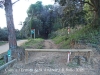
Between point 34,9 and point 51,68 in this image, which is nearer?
point 51,68

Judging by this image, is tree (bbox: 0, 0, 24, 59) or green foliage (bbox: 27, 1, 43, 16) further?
green foliage (bbox: 27, 1, 43, 16)

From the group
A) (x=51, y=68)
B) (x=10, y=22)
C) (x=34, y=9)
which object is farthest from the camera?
(x=34, y=9)

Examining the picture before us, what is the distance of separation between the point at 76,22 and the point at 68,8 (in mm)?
1292

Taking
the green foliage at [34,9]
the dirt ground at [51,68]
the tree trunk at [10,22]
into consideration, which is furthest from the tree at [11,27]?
the green foliage at [34,9]

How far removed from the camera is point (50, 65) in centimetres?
585

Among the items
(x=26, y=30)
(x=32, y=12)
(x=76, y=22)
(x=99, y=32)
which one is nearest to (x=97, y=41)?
(x=99, y=32)

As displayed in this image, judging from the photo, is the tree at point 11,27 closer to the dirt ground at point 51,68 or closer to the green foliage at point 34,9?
the dirt ground at point 51,68

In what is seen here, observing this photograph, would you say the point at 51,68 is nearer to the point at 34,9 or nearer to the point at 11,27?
the point at 11,27

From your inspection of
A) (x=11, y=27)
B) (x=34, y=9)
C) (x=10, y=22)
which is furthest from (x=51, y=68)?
(x=34, y=9)

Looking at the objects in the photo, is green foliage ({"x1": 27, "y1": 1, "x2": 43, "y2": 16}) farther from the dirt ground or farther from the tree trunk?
the dirt ground

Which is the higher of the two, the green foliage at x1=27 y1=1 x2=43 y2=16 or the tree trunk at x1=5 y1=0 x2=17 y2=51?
the green foliage at x1=27 y1=1 x2=43 y2=16

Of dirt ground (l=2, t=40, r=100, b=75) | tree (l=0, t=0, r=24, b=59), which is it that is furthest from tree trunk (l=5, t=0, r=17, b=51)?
dirt ground (l=2, t=40, r=100, b=75)

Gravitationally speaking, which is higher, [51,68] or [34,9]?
[34,9]

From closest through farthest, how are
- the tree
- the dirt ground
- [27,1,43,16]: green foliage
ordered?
the dirt ground, the tree, [27,1,43,16]: green foliage
